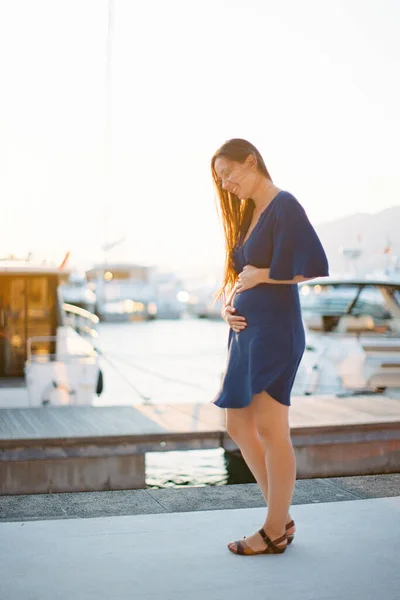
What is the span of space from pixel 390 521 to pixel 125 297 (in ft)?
103

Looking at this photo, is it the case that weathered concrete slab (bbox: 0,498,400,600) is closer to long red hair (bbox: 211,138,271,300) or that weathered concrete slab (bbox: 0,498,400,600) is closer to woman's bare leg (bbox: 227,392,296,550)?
woman's bare leg (bbox: 227,392,296,550)

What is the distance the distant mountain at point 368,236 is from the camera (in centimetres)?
2298

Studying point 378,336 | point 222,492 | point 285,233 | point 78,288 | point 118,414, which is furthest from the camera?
point 78,288

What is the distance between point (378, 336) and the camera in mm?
9578

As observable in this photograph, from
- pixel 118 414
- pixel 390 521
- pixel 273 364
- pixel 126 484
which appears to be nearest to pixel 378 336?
pixel 118 414

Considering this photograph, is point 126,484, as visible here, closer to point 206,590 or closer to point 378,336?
point 206,590

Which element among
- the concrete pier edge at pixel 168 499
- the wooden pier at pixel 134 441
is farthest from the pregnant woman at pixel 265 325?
the wooden pier at pixel 134 441

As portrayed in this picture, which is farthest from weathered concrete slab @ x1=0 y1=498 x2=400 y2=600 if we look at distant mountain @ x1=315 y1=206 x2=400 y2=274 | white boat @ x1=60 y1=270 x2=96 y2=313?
white boat @ x1=60 y1=270 x2=96 y2=313

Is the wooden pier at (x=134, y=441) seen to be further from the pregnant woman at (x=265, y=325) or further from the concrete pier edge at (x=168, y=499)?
the pregnant woman at (x=265, y=325)

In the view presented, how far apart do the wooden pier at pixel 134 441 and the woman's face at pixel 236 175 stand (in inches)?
91.3

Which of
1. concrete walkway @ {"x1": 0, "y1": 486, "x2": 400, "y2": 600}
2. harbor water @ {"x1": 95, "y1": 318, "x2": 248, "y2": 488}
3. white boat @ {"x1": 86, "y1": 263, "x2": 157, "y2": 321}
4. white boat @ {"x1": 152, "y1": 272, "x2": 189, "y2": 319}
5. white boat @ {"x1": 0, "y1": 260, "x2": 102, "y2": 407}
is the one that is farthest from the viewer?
white boat @ {"x1": 152, "y1": 272, "x2": 189, "y2": 319}

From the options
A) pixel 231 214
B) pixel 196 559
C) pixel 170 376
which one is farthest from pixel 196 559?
pixel 170 376

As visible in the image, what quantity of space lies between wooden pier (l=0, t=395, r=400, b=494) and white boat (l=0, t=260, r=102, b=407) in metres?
3.49

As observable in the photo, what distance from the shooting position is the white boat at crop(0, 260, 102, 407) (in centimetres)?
1001
